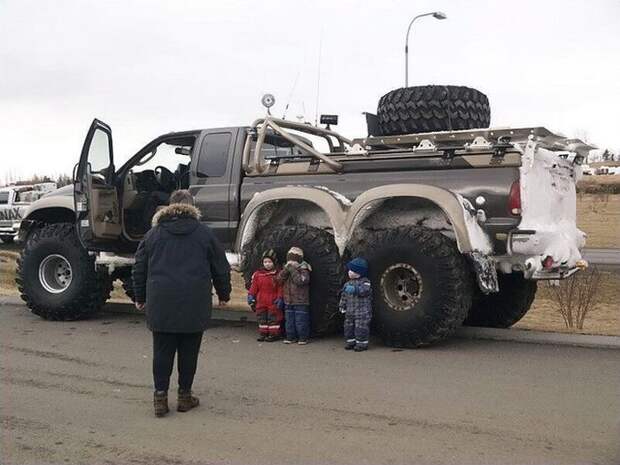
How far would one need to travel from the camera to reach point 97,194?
896 cm

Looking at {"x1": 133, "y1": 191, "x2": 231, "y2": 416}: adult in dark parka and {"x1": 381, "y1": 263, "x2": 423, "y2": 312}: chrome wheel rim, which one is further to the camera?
{"x1": 381, "y1": 263, "x2": 423, "y2": 312}: chrome wheel rim

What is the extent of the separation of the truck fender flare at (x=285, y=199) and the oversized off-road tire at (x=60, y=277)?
2.34 metres

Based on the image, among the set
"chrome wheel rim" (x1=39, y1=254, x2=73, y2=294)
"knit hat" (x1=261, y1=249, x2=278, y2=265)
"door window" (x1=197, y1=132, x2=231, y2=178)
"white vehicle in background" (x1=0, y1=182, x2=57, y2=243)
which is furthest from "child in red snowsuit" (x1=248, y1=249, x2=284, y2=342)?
"white vehicle in background" (x1=0, y1=182, x2=57, y2=243)

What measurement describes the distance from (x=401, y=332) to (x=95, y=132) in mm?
4634

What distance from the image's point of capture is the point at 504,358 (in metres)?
6.53

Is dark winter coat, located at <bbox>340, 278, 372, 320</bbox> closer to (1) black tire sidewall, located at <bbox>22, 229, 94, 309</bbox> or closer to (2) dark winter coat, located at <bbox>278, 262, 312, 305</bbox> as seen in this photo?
(2) dark winter coat, located at <bbox>278, 262, 312, 305</bbox>

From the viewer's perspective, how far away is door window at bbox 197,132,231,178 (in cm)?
854

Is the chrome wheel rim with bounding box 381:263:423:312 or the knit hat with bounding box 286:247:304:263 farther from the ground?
the knit hat with bounding box 286:247:304:263

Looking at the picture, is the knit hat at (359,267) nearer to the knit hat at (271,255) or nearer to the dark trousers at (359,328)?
the dark trousers at (359,328)

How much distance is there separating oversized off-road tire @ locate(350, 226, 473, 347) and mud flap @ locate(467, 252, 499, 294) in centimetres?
20

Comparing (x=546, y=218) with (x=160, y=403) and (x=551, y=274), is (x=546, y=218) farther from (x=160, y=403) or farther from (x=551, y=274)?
(x=160, y=403)

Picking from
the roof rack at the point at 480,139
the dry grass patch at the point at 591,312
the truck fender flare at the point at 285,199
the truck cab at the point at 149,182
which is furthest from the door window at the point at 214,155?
the dry grass patch at the point at 591,312

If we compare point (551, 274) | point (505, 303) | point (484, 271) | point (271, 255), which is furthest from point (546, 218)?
point (271, 255)

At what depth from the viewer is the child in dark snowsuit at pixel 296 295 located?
720 centimetres
